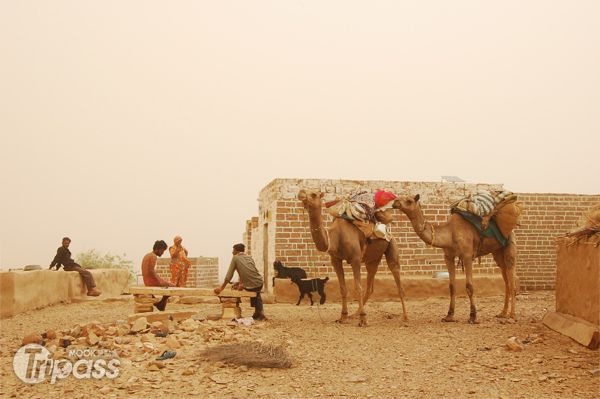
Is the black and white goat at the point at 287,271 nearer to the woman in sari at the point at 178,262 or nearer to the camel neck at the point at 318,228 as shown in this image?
the woman in sari at the point at 178,262

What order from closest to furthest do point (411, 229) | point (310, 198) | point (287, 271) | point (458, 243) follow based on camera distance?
point (310, 198)
point (458, 243)
point (287, 271)
point (411, 229)

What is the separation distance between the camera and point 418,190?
1516 centimetres

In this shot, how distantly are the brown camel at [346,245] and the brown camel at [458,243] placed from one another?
78 centimetres

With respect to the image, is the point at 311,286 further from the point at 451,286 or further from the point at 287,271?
the point at 451,286

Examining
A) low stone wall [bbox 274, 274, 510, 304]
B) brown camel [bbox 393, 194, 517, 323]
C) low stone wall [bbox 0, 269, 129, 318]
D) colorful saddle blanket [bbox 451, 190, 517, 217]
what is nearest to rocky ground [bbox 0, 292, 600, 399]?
brown camel [bbox 393, 194, 517, 323]

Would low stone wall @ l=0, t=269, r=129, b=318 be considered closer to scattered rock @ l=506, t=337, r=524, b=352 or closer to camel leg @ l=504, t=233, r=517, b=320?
scattered rock @ l=506, t=337, r=524, b=352

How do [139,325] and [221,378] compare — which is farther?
[139,325]

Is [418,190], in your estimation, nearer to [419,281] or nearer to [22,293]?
[419,281]

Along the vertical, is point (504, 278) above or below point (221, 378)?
above

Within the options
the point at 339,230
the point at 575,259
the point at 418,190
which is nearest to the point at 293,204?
the point at 418,190

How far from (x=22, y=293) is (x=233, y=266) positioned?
5.20 m

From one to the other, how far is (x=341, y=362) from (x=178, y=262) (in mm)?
8893

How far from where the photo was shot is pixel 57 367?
616 cm

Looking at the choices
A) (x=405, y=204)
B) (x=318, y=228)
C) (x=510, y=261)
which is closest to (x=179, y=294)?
(x=318, y=228)
